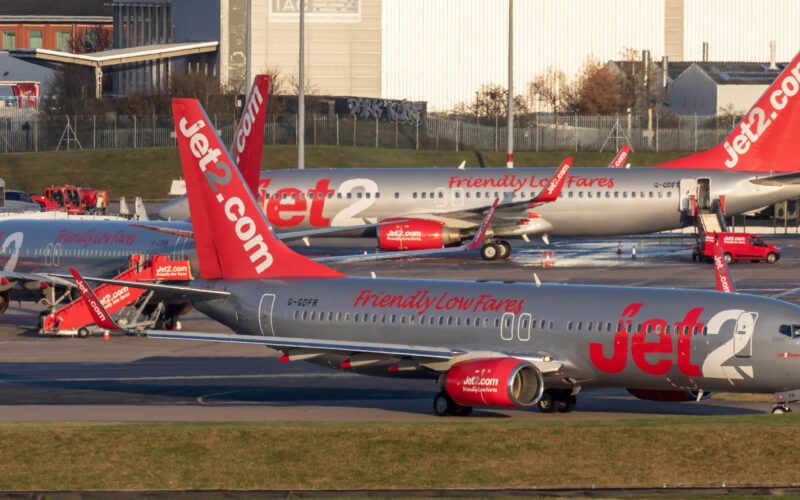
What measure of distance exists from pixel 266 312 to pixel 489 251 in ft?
127

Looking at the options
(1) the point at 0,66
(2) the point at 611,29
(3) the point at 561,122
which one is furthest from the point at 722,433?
(1) the point at 0,66

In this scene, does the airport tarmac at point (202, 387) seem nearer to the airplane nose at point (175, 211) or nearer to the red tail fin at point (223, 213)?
the red tail fin at point (223, 213)

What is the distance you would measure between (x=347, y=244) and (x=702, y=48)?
69325 millimetres

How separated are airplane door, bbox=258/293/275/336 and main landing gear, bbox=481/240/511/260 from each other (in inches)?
1505

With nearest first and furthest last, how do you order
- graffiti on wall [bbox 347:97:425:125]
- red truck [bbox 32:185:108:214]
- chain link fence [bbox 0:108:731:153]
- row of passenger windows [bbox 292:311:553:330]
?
row of passenger windows [bbox 292:311:553:330] < red truck [bbox 32:185:108:214] < chain link fence [bbox 0:108:731:153] < graffiti on wall [bbox 347:97:425:125]

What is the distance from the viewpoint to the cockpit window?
31812 millimetres

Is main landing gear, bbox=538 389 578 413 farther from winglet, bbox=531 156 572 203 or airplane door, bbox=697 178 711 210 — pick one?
airplane door, bbox=697 178 711 210

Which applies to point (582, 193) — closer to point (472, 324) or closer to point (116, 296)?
point (116, 296)

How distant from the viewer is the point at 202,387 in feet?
136

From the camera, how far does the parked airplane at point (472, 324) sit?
32.3 m

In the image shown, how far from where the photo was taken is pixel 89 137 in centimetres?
12875

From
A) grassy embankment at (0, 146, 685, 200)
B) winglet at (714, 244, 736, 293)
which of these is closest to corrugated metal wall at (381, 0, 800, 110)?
grassy embankment at (0, 146, 685, 200)

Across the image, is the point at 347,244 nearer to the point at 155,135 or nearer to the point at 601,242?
the point at 601,242

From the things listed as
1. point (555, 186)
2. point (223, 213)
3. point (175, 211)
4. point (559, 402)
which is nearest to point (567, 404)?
point (559, 402)
